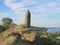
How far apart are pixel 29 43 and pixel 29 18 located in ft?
17.1

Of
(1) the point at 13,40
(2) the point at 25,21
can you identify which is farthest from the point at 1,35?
(2) the point at 25,21

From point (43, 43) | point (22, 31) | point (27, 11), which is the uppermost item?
point (27, 11)

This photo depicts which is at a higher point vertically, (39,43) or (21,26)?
(21,26)

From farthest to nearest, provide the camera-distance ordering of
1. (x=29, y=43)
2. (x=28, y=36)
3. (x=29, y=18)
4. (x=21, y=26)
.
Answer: (x=29, y=18) → (x=21, y=26) → (x=28, y=36) → (x=29, y=43)

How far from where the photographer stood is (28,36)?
71.1 ft

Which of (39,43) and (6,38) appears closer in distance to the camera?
(6,38)

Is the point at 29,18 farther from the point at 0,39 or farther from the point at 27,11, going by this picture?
the point at 0,39

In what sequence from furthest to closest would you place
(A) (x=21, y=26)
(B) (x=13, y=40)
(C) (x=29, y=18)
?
(C) (x=29, y=18)
(A) (x=21, y=26)
(B) (x=13, y=40)

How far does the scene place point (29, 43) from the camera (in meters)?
20.3

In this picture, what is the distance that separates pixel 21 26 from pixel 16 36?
383cm

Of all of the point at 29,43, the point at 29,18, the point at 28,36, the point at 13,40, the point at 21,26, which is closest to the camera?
the point at 13,40

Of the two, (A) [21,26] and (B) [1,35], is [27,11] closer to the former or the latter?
(A) [21,26]

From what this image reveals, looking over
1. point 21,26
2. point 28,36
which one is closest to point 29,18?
point 21,26

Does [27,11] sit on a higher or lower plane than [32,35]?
higher
